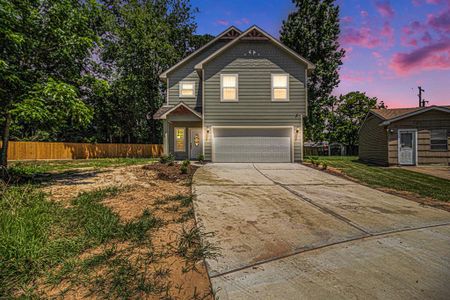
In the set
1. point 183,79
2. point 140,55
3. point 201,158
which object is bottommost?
point 201,158

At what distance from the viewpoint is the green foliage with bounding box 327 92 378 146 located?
86.9 feet

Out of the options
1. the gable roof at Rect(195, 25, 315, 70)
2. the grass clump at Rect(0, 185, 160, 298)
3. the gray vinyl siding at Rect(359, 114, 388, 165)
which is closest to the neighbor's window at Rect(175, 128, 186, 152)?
the gable roof at Rect(195, 25, 315, 70)

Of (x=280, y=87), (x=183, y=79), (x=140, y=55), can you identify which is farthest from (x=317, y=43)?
(x=140, y=55)

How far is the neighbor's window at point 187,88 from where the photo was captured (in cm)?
1564

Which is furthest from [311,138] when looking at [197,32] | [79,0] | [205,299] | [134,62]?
[205,299]

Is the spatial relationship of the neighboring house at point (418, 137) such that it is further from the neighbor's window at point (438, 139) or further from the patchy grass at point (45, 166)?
the patchy grass at point (45, 166)

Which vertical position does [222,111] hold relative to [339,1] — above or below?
below

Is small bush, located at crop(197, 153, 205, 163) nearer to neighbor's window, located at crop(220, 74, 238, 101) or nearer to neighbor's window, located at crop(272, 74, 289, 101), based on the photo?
neighbor's window, located at crop(220, 74, 238, 101)

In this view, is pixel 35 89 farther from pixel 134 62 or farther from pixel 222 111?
pixel 134 62

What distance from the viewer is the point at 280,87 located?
13.4m

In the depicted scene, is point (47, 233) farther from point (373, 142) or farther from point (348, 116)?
point (348, 116)

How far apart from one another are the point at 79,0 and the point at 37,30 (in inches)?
69.3

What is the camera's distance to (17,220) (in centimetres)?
365

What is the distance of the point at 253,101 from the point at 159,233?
10.8m
